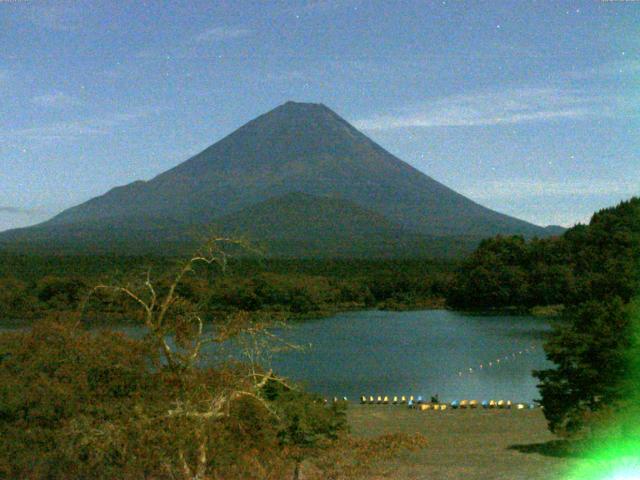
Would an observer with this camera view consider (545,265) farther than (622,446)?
Yes

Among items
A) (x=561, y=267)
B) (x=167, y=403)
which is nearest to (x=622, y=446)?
(x=167, y=403)

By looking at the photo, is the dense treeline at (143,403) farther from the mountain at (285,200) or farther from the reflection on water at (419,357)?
the mountain at (285,200)

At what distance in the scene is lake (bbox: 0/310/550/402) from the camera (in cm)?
2798

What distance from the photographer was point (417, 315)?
2228 inches

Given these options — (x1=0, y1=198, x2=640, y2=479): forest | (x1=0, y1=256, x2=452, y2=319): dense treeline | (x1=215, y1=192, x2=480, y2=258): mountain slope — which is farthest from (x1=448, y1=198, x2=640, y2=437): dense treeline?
(x1=215, y1=192, x2=480, y2=258): mountain slope

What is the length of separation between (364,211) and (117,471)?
137 metres

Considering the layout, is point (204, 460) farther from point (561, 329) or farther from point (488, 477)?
point (561, 329)

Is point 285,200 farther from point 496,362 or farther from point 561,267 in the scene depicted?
point 496,362

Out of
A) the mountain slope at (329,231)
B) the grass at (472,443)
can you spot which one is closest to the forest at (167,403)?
the grass at (472,443)

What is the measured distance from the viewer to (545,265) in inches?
2363

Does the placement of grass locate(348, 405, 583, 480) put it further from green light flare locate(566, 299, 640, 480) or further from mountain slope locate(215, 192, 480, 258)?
mountain slope locate(215, 192, 480, 258)

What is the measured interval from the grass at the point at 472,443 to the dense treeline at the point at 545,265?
37236 millimetres

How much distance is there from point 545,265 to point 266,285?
63.5 ft

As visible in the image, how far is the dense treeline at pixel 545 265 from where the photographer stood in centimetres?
5769
